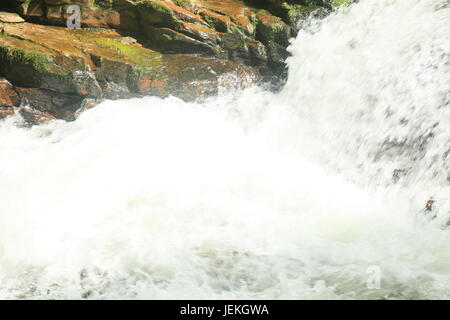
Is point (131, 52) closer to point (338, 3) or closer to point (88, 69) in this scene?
point (88, 69)

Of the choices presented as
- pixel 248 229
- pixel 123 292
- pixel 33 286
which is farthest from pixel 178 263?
pixel 33 286

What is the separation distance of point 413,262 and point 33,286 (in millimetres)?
3758

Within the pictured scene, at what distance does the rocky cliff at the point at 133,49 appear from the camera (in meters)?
8.06

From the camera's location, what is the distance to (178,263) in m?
4.24

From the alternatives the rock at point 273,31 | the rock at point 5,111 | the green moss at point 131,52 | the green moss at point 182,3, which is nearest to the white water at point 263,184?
the rock at point 5,111

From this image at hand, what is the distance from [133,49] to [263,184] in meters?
5.03

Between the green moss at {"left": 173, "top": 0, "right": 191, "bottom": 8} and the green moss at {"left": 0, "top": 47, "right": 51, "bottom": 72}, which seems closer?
the green moss at {"left": 0, "top": 47, "right": 51, "bottom": 72}

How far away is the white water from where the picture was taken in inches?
159
